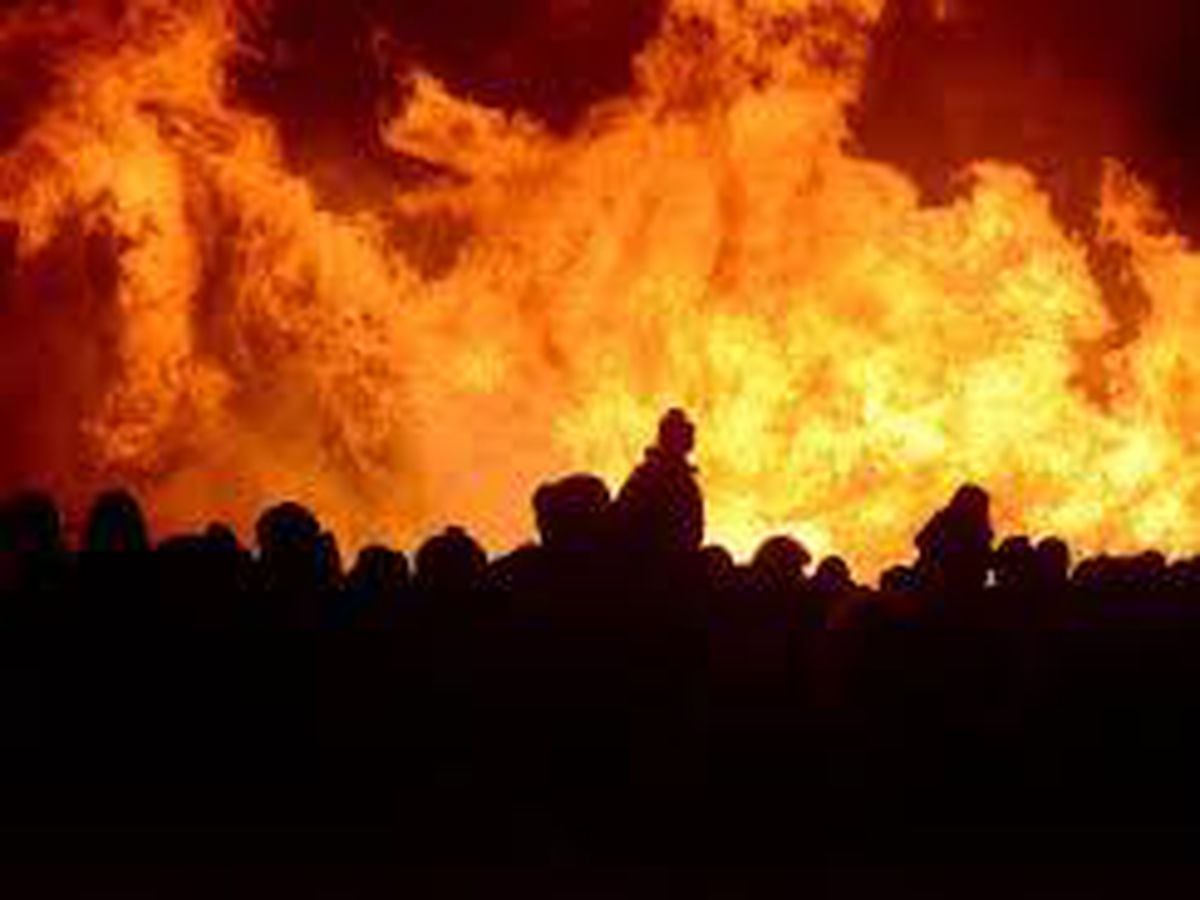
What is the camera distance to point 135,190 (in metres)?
19.0

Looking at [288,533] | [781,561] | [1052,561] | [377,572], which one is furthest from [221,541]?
[1052,561]

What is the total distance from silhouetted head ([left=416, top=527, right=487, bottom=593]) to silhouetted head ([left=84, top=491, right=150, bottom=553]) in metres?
1.32

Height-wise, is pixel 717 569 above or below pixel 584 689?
above

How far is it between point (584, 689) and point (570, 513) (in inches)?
35.5

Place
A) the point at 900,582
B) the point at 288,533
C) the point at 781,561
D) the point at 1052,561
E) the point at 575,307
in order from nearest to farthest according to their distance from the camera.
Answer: the point at 288,533, the point at 781,561, the point at 900,582, the point at 1052,561, the point at 575,307

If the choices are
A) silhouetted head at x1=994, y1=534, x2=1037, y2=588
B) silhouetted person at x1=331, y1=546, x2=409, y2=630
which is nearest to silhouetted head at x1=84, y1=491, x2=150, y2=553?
silhouetted person at x1=331, y1=546, x2=409, y2=630

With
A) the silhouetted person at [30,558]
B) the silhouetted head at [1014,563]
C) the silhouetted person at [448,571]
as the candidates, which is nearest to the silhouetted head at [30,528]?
the silhouetted person at [30,558]

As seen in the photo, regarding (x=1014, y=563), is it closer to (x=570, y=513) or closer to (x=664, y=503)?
(x=664, y=503)

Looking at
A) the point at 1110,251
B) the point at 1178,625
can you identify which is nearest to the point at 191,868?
the point at 1178,625

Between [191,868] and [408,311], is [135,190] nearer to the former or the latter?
[408,311]

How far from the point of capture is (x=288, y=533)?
38.1 ft

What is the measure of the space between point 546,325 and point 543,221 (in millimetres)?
859

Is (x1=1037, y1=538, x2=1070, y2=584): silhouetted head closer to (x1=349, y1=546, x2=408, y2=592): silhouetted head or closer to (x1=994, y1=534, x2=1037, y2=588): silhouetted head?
(x1=994, y1=534, x2=1037, y2=588): silhouetted head

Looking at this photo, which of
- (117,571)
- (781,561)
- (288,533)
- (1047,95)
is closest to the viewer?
(117,571)
